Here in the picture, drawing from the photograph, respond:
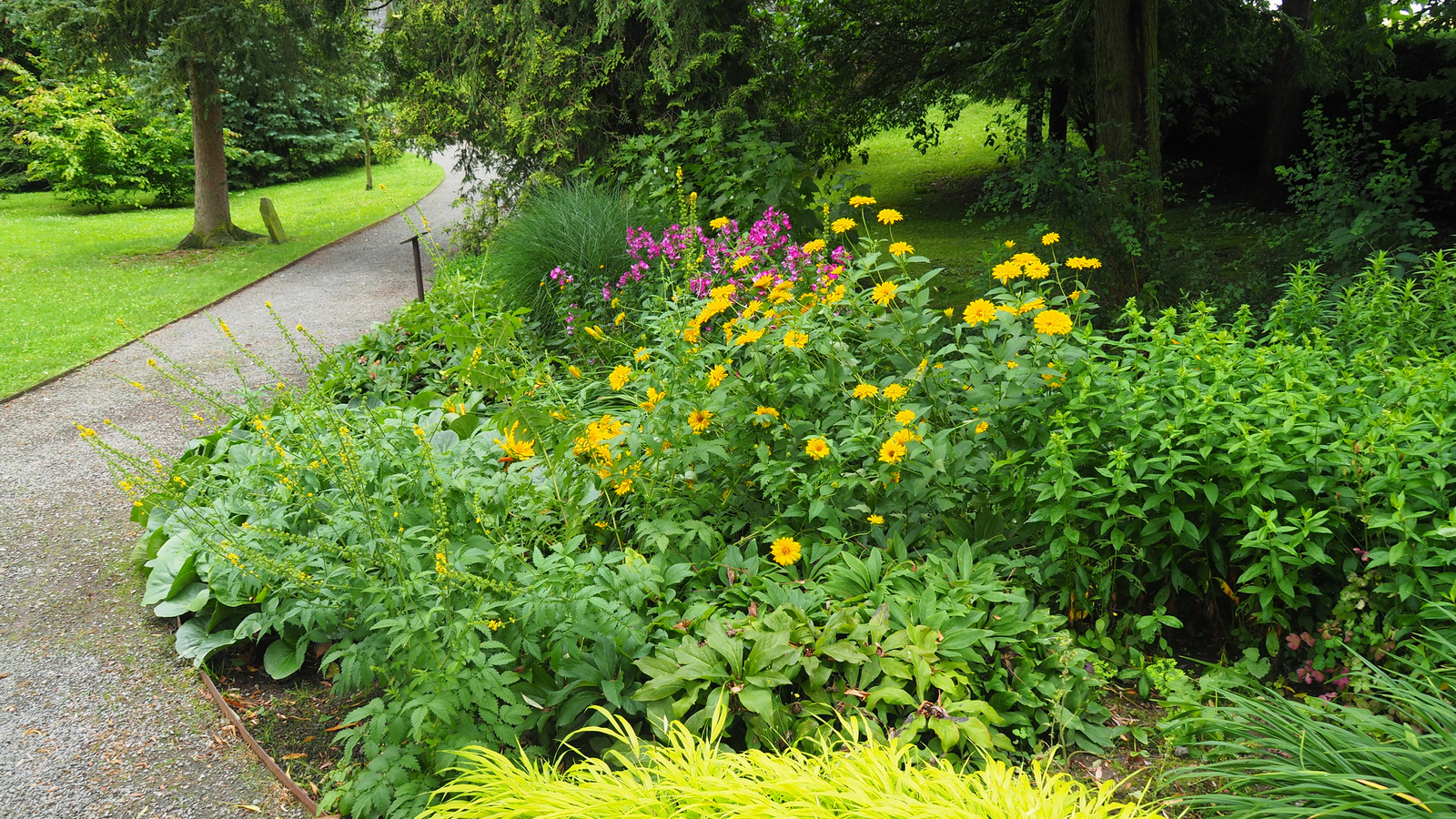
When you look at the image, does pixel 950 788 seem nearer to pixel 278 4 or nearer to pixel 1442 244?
pixel 1442 244

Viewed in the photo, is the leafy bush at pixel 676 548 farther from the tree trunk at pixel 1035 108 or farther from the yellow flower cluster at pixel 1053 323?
the tree trunk at pixel 1035 108

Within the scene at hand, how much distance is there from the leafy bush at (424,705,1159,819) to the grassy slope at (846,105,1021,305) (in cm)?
337

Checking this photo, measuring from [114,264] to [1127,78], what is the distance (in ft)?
43.1

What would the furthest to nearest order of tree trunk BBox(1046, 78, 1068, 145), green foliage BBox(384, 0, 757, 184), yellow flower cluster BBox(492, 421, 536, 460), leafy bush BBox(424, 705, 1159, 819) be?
tree trunk BBox(1046, 78, 1068, 145) → green foliage BBox(384, 0, 757, 184) → yellow flower cluster BBox(492, 421, 536, 460) → leafy bush BBox(424, 705, 1159, 819)

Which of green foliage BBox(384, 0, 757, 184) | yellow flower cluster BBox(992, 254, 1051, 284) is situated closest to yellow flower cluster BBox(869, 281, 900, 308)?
yellow flower cluster BBox(992, 254, 1051, 284)

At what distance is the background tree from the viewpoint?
416 inches

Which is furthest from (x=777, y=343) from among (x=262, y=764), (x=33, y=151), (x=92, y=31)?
(x=33, y=151)

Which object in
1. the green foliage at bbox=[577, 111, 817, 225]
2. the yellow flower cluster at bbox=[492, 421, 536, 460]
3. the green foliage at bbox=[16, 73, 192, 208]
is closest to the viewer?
the yellow flower cluster at bbox=[492, 421, 536, 460]

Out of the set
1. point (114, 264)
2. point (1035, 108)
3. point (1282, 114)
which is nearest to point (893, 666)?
point (1282, 114)

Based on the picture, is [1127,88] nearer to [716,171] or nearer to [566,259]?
[716,171]

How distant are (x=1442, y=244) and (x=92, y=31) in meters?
14.4

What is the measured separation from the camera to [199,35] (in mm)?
11023

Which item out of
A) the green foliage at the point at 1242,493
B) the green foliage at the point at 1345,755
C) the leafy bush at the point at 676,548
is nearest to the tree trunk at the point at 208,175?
the leafy bush at the point at 676,548

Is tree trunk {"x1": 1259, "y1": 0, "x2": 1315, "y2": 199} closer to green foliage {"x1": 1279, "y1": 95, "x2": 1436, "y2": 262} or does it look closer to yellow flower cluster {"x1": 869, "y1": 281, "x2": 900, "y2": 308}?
green foliage {"x1": 1279, "y1": 95, "x2": 1436, "y2": 262}
